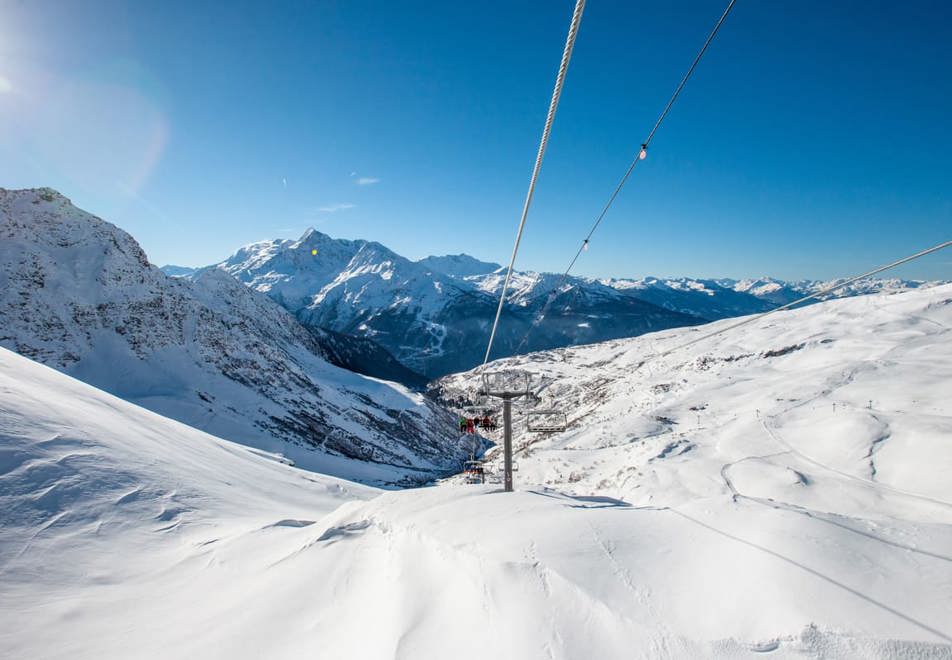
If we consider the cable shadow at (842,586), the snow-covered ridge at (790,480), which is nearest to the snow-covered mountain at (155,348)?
the snow-covered ridge at (790,480)

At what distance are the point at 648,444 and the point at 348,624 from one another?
33.9 metres

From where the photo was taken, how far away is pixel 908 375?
119ft

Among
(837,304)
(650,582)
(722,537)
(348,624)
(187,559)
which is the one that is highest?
(837,304)

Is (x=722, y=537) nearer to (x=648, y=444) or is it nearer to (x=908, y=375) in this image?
(x=648, y=444)

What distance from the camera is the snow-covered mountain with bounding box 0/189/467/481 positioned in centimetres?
4412

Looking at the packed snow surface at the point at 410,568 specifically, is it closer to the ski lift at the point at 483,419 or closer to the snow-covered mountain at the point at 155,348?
the ski lift at the point at 483,419

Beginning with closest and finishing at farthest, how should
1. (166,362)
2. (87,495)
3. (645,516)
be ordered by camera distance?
1. (645,516)
2. (87,495)
3. (166,362)

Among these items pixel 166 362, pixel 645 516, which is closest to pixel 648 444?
A: pixel 645 516

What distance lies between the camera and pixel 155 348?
51344 mm

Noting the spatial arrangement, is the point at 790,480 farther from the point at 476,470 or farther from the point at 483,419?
the point at 483,419

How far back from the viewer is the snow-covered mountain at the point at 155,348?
4412cm

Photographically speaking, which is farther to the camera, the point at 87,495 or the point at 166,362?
the point at 166,362

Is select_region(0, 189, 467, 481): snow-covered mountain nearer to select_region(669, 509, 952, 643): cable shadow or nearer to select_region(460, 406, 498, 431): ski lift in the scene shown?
select_region(460, 406, 498, 431): ski lift

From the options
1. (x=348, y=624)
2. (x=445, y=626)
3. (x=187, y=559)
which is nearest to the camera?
(x=445, y=626)
